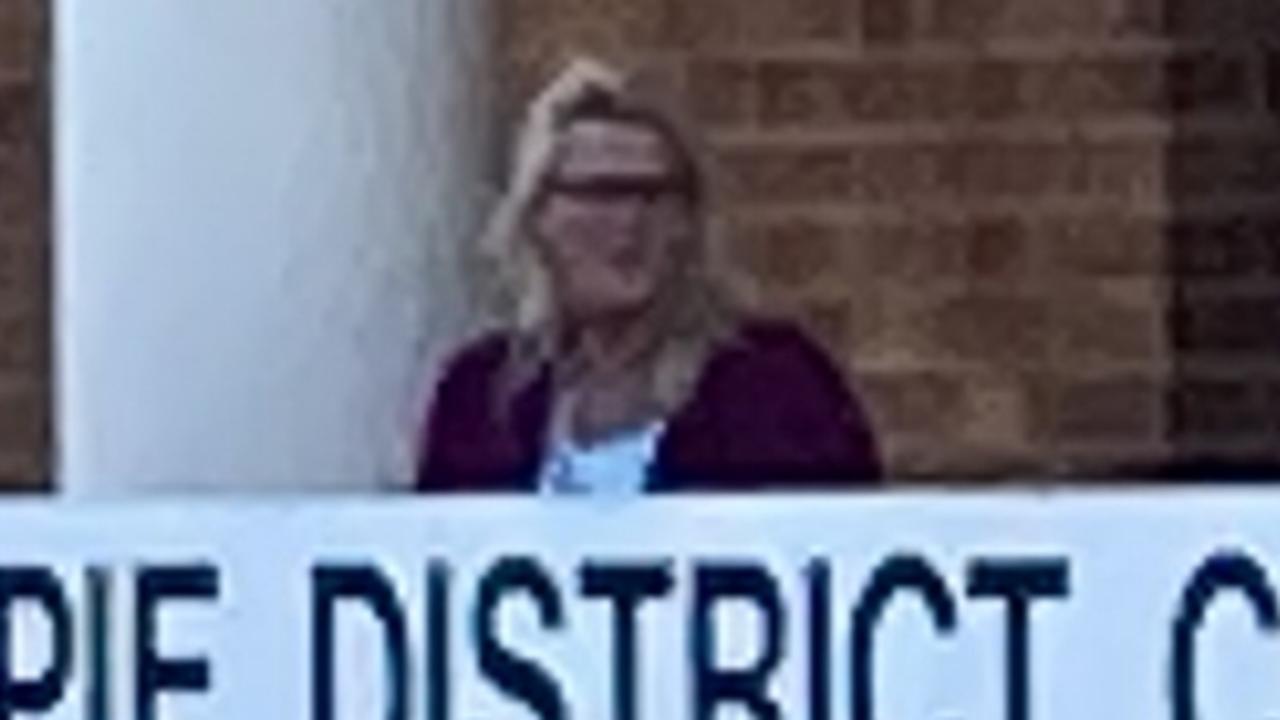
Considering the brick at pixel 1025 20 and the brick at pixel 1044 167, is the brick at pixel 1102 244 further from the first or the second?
the brick at pixel 1025 20

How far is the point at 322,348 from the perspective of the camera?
5992 millimetres

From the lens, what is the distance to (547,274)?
6.20 metres

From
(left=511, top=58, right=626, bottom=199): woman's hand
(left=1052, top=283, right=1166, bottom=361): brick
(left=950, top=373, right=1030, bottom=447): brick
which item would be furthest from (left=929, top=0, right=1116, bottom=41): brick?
(left=511, top=58, right=626, bottom=199): woman's hand

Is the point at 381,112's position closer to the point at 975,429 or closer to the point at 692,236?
the point at 692,236

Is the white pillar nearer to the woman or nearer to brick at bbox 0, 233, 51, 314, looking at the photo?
the woman

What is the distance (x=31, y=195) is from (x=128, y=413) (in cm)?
281

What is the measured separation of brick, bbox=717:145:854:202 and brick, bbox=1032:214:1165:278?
10.7 inches

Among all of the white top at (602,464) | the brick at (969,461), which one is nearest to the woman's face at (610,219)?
the white top at (602,464)

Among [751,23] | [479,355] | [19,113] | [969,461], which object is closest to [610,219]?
[479,355]

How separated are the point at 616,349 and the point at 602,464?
1.17 ft

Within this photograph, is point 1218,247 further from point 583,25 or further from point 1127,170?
point 583,25

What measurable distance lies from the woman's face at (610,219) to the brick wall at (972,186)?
2150 millimetres

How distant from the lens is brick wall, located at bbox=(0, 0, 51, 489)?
8.58 meters

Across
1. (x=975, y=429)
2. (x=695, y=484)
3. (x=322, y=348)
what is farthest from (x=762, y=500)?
(x=975, y=429)
